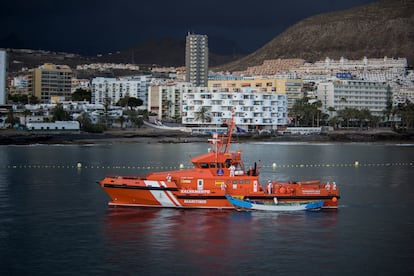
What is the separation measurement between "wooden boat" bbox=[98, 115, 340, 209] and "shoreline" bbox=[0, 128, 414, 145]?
97.5m

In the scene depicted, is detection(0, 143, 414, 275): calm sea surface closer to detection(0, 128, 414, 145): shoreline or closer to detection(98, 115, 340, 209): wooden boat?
detection(98, 115, 340, 209): wooden boat

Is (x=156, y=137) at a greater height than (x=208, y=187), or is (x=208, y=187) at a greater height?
(x=156, y=137)

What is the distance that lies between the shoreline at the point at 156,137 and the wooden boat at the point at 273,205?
320ft

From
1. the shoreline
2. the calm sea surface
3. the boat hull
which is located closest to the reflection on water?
the calm sea surface

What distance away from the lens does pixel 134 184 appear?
46344mm

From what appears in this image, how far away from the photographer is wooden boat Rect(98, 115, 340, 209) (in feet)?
151

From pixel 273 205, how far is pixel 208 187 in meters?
4.27

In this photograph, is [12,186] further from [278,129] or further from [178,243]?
[278,129]

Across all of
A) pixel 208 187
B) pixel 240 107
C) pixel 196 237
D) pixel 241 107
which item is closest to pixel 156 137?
pixel 240 107

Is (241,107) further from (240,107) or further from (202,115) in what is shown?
(202,115)

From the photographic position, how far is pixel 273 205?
46.4 m

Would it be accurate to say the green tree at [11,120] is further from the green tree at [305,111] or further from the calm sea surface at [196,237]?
the calm sea surface at [196,237]

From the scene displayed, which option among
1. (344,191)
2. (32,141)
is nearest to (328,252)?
(344,191)

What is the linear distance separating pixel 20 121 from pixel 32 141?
1364 inches
